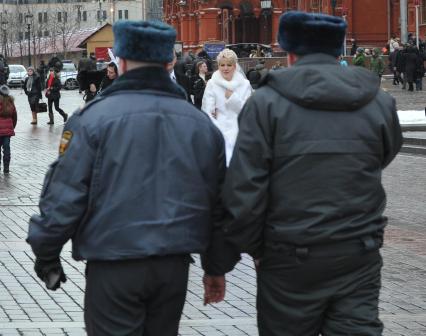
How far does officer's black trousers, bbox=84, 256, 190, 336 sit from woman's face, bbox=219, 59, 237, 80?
8947 mm

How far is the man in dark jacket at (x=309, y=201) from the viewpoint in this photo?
4934mm

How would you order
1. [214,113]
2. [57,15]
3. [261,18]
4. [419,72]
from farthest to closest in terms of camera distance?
[57,15], [261,18], [419,72], [214,113]

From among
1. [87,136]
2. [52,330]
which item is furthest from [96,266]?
[52,330]

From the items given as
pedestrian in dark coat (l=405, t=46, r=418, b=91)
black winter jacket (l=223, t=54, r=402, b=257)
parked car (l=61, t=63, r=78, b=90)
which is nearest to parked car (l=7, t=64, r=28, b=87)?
parked car (l=61, t=63, r=78, b=90)

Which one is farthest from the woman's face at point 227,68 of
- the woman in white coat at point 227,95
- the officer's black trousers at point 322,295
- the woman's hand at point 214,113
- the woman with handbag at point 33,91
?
the woman with handbag at point 33,91

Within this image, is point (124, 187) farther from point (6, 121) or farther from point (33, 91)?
point (33, 91)

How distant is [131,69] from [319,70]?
75 cm

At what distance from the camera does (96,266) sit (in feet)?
16.1

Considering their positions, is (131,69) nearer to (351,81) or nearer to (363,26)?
(351,81)

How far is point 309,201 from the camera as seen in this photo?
494 cm

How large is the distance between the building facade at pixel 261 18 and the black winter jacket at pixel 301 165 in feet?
188

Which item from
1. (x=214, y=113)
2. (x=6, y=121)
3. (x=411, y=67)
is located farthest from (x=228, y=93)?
(x=411, y=67)

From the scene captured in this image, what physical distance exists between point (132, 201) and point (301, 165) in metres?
0.68

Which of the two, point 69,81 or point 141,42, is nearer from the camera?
point 141,42
